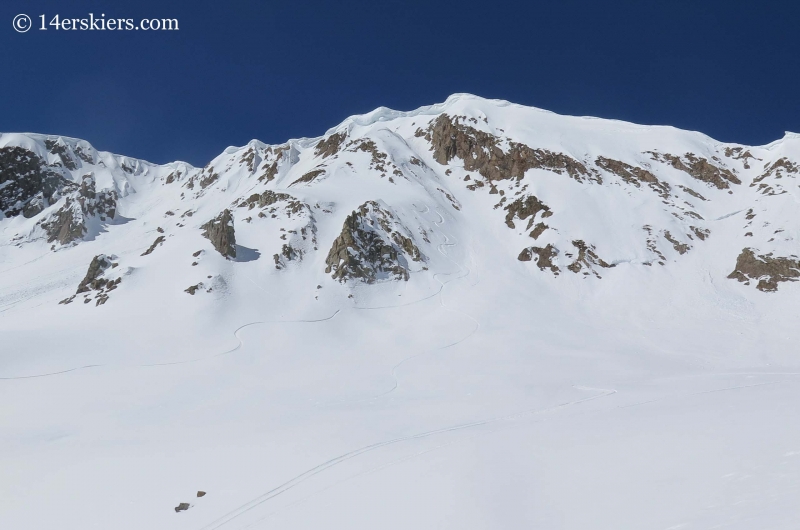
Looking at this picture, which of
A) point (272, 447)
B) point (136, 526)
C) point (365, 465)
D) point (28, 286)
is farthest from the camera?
point (28, 286)

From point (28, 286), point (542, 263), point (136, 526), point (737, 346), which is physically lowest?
point (737, 346)

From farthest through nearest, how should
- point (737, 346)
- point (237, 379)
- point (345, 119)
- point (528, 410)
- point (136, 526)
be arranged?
point (345, 119), point (737, 346), point (237, 379), point (528, 410), point (136, 526)

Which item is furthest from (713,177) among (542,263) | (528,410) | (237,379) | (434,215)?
(237,379)

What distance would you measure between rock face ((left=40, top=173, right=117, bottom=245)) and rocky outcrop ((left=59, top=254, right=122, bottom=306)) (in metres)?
41.0

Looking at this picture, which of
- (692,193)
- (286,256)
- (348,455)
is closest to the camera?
(348,455)

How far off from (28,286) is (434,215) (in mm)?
49861

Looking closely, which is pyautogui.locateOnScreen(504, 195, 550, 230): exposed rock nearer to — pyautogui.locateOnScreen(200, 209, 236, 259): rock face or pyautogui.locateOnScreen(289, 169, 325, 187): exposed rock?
pyautogui.locateOnScreen(289, 169, 325, 187): exposed rock

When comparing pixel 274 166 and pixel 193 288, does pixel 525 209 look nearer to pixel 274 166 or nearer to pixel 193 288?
pixel 193 288

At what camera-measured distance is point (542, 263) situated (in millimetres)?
42594

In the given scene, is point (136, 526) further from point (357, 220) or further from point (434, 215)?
point (434, 215)

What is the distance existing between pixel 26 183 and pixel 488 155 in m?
93.3

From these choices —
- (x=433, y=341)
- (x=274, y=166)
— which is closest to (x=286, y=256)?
(x=433, y=341)

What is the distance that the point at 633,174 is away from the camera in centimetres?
5662

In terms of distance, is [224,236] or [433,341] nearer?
[433,341]
